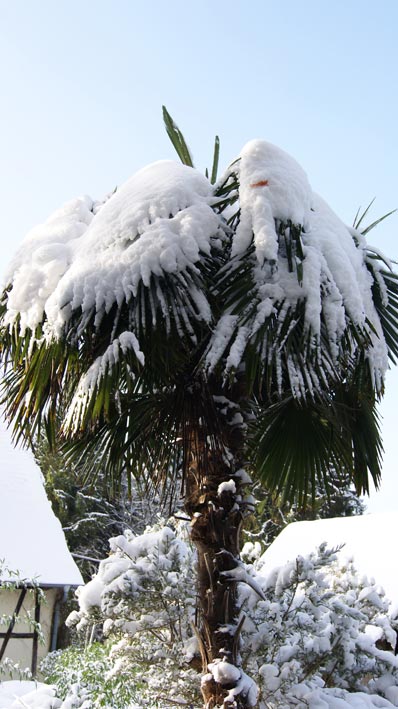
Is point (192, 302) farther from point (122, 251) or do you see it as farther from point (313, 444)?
point (313, 444)

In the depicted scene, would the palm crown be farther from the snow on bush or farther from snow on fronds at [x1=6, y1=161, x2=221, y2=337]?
the snow on bush

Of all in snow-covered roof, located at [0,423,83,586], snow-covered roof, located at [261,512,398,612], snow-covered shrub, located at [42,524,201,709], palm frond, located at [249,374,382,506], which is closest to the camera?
palm frond, located at [249,374,382,506]

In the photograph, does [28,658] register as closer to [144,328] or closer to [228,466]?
[228,466]

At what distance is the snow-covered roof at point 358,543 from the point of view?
10.5m

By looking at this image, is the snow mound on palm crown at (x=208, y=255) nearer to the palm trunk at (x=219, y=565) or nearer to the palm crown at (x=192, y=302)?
the palm crown at (x=192, y=302)

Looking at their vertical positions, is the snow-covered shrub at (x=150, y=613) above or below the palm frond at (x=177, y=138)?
below

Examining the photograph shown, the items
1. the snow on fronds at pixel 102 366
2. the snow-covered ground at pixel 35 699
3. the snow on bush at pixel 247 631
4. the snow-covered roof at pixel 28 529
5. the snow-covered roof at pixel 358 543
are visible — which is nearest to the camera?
the snow on fronds at pixel 102 366

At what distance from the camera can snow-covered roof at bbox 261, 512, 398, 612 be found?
10452 mm

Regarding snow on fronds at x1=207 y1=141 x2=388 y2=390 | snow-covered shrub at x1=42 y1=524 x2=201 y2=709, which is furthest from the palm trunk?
snow-covered shrub at x1=42 y1=524 x2=201 y2=709

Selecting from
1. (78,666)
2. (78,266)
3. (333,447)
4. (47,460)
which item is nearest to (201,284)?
(78,266)

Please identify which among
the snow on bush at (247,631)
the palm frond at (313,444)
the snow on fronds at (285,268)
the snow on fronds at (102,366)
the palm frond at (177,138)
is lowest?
the snow on bush at (247,631)

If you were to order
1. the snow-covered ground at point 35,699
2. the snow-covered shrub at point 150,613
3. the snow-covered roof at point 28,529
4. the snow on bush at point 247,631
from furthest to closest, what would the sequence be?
1. the snow-covered roof at point 28,529
2. the snow-covered ground at point 35,699
3. the snow-covered shrub at point 150,613
4. the snow on bush at point 247,631

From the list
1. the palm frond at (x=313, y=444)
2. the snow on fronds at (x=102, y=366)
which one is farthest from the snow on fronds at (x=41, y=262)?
the palm frond at (x=313, y=444)

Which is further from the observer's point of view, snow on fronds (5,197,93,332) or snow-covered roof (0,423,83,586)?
snow-covered roof (0,423,83,586)
